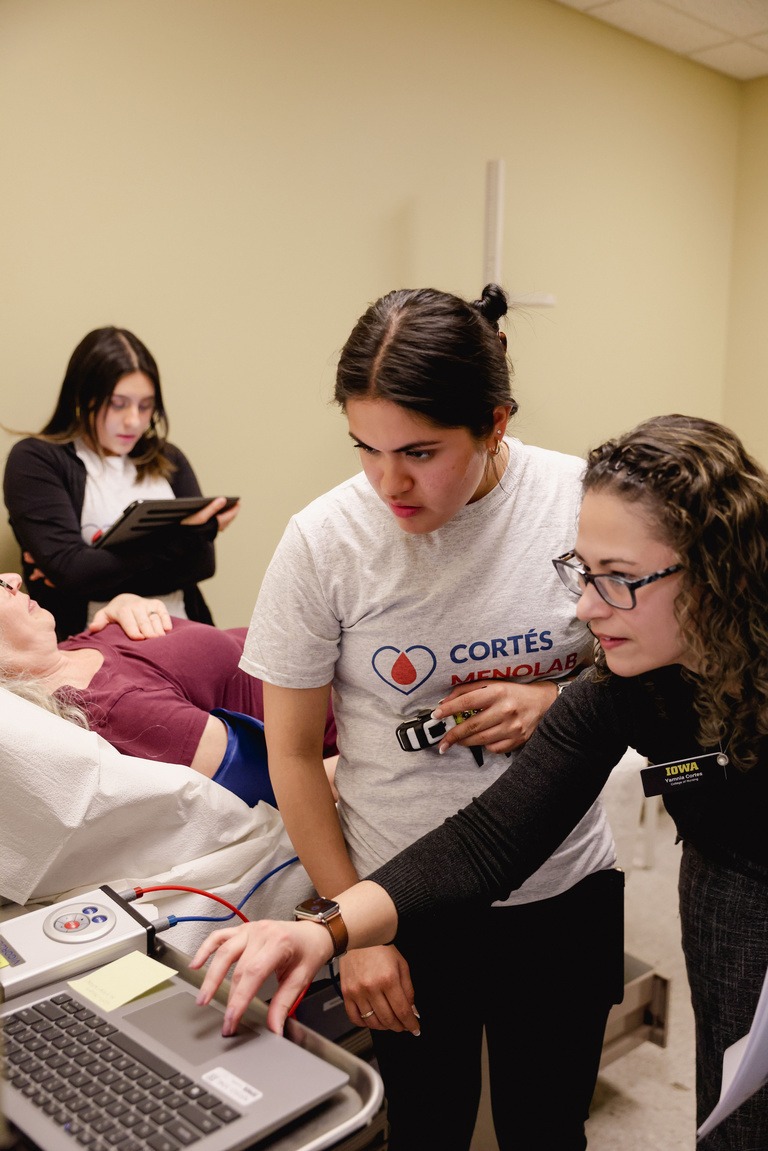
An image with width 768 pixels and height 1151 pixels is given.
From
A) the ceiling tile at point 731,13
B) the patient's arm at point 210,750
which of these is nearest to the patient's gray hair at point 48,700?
the patient's arm at point 210,750

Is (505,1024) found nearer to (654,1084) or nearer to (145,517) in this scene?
(654,1084)

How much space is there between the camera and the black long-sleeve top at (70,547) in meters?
2.28

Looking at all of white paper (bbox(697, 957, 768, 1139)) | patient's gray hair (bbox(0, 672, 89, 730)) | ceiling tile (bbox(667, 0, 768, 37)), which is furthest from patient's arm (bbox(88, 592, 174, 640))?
ceiling tile (bbox(667, 0, 768, 37))

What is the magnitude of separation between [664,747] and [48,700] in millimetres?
1056

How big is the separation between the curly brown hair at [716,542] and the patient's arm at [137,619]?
1.25m

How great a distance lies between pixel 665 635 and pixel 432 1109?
27.2 inches

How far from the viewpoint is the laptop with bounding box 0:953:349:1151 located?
672mm

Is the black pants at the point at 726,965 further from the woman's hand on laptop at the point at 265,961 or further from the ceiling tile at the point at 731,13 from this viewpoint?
the ceiling tile at the point at 731,13

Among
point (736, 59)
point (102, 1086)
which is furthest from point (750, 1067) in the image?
point (736, 59)

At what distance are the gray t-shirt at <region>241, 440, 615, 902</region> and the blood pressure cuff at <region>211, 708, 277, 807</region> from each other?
0.45 metres

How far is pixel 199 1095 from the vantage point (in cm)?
71

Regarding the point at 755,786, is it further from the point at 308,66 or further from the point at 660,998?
the point at 308,66

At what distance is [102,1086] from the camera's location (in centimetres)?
72

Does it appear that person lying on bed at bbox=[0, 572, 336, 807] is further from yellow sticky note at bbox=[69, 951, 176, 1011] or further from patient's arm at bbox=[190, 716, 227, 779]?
yellow sticky note at bbox=[69, 951, 176, 1011]
